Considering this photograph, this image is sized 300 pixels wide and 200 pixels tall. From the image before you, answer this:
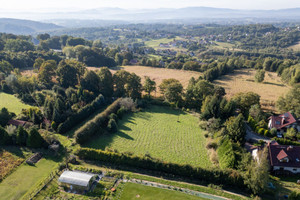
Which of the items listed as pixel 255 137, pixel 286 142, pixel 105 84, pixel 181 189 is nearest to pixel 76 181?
pixel 181 189

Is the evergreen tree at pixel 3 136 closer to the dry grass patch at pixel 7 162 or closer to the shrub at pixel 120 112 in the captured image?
the dry grass patch at pixel 7 162

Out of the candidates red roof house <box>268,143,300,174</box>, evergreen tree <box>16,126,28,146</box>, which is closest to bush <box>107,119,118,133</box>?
evergreen tree <box>16,126,28,146</box>

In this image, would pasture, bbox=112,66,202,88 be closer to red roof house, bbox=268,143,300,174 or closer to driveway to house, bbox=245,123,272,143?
driveway to house, bbox=245,123,272,143

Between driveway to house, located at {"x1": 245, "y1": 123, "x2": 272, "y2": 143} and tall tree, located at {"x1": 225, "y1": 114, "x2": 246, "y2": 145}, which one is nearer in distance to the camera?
tall tree, located at {"x1": 225, "y1": 114, "x2": 246, "y2": 145}

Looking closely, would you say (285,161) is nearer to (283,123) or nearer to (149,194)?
(283,123)

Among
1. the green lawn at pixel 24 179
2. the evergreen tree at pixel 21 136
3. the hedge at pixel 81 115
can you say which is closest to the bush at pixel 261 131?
the hedge at pixel 81 115

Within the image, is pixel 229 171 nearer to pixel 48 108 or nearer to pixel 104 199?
pixel 104 199
